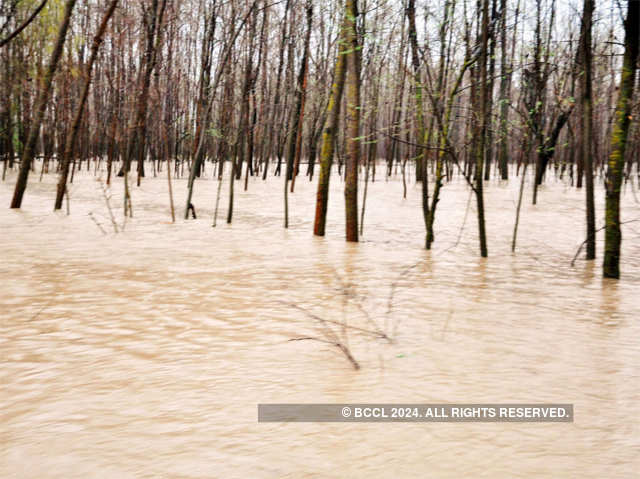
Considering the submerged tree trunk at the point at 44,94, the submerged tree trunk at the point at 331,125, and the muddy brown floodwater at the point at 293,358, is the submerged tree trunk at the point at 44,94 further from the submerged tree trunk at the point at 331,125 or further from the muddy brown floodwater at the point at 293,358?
the submerged tree trunk at the point at 331,125

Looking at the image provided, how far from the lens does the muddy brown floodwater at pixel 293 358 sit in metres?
2.23

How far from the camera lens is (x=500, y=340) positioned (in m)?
3.73

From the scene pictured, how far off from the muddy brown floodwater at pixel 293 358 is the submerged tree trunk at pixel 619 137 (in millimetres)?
312

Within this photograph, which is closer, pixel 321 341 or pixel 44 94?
pixel 321 341

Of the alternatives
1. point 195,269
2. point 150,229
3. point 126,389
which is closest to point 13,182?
point 150,229

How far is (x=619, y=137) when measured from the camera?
576 cm

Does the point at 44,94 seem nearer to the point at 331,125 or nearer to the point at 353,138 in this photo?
the point at 331,125

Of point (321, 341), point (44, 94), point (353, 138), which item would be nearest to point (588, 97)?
point (353, 138)

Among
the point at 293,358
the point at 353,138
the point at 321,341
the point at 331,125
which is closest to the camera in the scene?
the point at 293,358

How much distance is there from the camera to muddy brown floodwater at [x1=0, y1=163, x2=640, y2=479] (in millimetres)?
2234

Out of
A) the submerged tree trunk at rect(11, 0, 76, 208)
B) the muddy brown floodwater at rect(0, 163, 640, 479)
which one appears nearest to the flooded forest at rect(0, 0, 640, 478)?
the muddy brown floodwater at rect(0, 163, 640, 479)

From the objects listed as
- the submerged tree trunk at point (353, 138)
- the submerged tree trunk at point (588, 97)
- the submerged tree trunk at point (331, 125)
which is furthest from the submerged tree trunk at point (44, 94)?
the submerged tree trunk at point (588, 97)

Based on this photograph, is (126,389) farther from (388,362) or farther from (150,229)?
(150,229)

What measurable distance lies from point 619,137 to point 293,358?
4.39m
